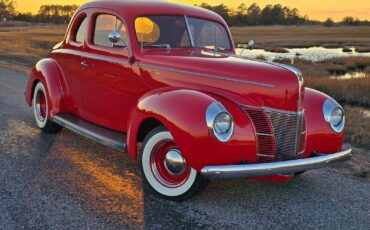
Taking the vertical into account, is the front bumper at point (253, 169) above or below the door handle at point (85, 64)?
below

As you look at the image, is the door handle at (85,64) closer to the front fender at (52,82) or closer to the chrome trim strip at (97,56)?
the chrome trim strip at (97,56)

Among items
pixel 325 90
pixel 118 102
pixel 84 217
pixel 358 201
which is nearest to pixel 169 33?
pixel 118 102

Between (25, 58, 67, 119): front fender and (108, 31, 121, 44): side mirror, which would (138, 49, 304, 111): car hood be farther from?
(25, 58, 67, 119): front fender

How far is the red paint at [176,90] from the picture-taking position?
13.0 feet

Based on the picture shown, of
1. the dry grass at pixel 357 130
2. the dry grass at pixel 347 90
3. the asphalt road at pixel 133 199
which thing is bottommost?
the dry grass at pixel 347 90

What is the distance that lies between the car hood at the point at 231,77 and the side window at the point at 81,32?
147 cm

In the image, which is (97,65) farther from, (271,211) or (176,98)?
(271,211)

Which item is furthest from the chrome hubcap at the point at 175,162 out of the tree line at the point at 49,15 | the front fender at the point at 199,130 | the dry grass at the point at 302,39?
the tree line at the point at 49,15

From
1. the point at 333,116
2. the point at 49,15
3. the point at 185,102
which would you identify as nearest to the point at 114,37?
the point at 185,102

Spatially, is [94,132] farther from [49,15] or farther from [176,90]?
[49,15]

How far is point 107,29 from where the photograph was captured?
5570 millimetres

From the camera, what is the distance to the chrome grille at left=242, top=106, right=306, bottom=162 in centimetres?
410

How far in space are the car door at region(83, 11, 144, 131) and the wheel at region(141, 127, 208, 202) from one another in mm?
798

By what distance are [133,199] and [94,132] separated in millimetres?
1316
